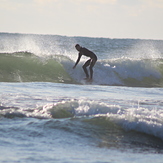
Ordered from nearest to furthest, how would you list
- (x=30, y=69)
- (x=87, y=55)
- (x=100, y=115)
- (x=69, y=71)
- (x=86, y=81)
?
(x=100, y=115) → (x=87, y=55) → (x=86, y=81) → (x=30, y=69) → (x=69, y=71)

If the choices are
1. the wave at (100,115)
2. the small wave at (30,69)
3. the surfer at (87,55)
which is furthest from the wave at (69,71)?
the wave at (100,115)

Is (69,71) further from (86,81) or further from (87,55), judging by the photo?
(87,55)

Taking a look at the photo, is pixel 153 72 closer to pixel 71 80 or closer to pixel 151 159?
pixel 71 80

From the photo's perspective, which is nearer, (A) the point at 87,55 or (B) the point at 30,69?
(A) the point at 87,55

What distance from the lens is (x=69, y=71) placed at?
20078mm

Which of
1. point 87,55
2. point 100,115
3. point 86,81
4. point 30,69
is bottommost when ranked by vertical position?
point 100,115

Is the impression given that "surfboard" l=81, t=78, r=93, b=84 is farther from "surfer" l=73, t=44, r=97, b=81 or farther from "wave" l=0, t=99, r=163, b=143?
"wave" l=0, t=99, r=163, b=143

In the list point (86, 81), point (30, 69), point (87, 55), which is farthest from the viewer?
point (30, 69)

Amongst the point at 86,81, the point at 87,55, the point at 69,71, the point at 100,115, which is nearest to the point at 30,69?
the point at 69,71

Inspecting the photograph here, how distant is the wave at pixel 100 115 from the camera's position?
7.41 meters

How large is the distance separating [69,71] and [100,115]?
40.0 ft

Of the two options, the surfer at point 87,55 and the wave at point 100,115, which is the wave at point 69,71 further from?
the wave at point 100,115

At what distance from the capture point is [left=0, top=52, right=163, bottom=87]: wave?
1884 cm

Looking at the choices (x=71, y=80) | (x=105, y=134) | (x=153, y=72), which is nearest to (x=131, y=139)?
(x=105, y=134)
